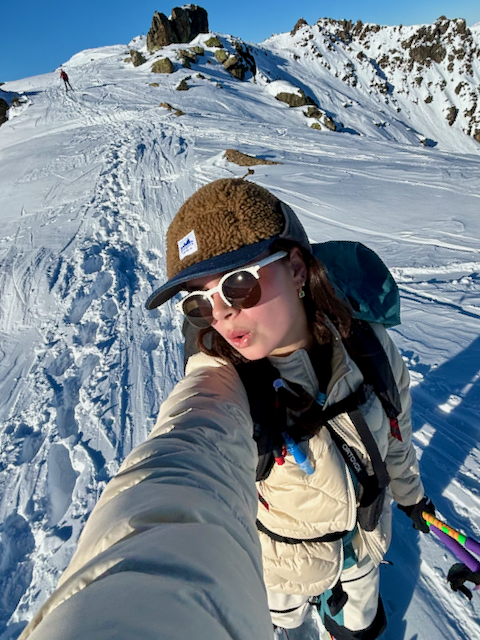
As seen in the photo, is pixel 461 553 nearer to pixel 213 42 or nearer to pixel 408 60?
pixel 213 42

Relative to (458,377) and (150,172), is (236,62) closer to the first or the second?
(150,172)

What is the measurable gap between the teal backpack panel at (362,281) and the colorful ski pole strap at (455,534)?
3.32 feet

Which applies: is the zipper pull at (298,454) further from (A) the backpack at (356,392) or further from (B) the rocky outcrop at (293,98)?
(B) the rocky outcrop at (293,98)

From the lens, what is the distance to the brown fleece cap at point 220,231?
3.74 ft

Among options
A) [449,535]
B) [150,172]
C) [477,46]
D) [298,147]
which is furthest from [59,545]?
[477,46]

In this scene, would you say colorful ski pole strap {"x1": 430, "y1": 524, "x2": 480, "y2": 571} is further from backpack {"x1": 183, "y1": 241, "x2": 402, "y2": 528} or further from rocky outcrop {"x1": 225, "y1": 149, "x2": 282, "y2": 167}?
rocky outcrop {"x1": 225, "y1": 149, "x2": 282, "y2": 167}

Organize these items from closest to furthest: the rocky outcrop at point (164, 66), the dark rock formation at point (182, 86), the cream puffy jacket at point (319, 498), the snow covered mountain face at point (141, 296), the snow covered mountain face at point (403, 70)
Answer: the cream puffy jacket at point (319, 498) → the snow covered mountain face at point (141, 296) → the dark rock formation at point (182, 86) → the rocky outcrop at point (164, 66) → the snow covered mountain face at point (403, 70)

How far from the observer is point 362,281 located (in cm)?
165

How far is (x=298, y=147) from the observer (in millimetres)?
11797

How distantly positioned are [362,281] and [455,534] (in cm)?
129

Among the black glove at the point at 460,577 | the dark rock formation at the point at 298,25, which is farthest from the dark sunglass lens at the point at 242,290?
the dark rock formation at the point at 298,25

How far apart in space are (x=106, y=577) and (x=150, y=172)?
9.91 m

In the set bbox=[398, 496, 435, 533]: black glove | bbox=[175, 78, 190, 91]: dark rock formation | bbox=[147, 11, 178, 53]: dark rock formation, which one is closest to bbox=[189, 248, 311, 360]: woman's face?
bbox=[398, 496, 435, 533]: black glove

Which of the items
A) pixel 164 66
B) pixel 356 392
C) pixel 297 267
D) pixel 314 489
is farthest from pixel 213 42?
pixel 314 489
